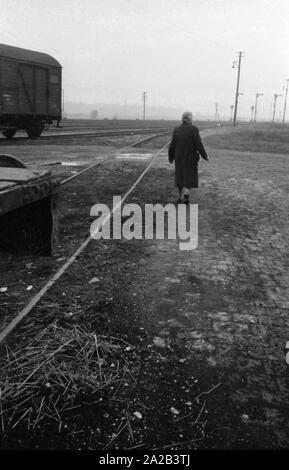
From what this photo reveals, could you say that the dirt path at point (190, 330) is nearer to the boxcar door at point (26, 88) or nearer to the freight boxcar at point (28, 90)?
the freight boxcar at point (28, 90)

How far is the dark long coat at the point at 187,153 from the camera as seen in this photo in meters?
8.13

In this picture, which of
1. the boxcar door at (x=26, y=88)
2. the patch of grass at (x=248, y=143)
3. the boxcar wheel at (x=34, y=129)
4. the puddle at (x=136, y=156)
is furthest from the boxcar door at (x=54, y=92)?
the patch of grass at (x=248, y=143)

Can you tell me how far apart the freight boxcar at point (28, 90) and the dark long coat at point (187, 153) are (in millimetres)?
13742

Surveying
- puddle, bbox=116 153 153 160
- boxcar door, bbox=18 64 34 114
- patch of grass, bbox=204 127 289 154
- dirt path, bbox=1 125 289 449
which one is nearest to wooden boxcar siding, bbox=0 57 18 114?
boxcar door, bbox=18 64 34 114

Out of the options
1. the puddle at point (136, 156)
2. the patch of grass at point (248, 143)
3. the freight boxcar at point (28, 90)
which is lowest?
the puddle at point (136, 156)

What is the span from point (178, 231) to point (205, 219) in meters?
1.02

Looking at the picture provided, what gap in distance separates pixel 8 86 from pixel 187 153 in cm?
1426

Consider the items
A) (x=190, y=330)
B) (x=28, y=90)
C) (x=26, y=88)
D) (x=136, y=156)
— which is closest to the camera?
(x=190, y=330)

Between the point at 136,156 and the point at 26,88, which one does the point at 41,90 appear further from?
the point at 136,156

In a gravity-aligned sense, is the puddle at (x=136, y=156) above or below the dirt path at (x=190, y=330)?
above

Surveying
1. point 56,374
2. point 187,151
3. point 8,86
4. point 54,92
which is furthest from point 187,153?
point 54,92

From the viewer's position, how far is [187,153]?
8.21m

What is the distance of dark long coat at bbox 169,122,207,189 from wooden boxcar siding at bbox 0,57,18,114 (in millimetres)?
13742
